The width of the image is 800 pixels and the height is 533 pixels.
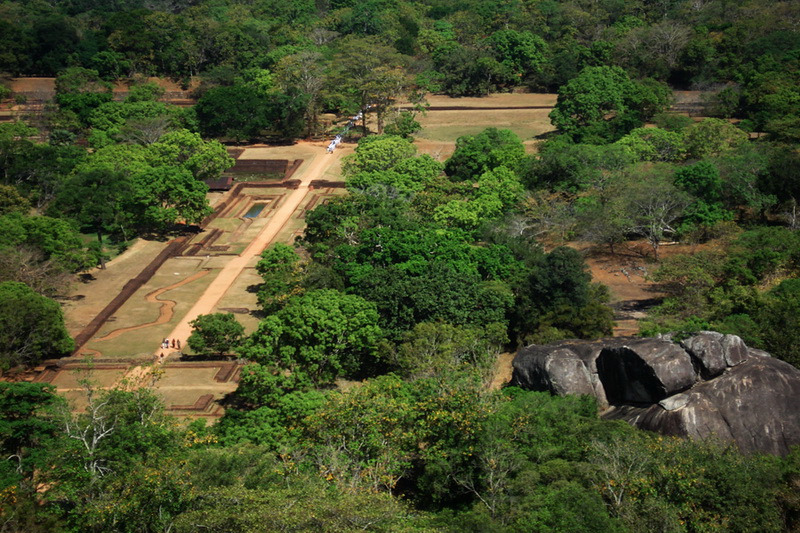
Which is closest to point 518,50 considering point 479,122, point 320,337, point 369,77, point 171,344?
point 479,122

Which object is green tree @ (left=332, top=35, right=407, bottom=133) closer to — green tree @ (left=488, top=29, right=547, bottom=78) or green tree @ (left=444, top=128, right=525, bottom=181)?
green tree @ (left=444, top=128, right=525, bottom=181)

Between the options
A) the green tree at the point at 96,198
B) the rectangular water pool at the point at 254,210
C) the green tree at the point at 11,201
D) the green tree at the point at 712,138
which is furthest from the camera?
the rectangular water pool at the point at 254,210

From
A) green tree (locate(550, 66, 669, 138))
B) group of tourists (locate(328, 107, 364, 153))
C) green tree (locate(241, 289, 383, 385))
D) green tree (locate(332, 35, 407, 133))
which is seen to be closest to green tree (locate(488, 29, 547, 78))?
green tree (locate(332, 35, 407, 133))

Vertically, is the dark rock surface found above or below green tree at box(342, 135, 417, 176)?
below

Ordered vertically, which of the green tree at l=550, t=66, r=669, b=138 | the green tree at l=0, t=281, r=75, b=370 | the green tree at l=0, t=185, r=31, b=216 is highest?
the green tree at l=550, t=66, r=669, b=138

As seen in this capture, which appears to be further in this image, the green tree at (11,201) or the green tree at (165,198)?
the green tree at (165,198)

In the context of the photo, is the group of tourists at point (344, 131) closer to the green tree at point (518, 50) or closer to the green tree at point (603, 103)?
the green tree at point (603, 103)

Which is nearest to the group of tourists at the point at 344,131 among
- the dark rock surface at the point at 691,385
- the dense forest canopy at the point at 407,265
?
the dense forest canopy at the point at 407,265
